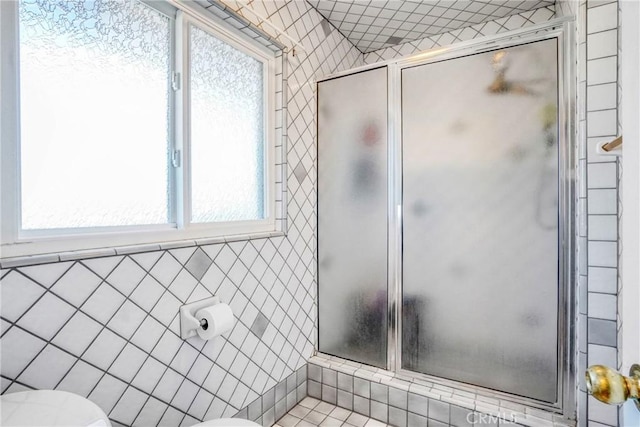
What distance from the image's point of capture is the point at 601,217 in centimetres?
120

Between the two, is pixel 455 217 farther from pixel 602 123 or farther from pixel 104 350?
pixel 104 350

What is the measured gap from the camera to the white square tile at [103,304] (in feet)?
3.14

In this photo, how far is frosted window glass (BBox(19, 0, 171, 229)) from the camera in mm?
919

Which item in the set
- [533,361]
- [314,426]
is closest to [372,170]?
[533,361]

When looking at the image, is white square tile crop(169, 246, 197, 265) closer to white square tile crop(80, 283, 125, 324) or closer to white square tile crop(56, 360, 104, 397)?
white square tile crop(80, 283, 125, 324)

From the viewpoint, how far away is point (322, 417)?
1685 millimetres

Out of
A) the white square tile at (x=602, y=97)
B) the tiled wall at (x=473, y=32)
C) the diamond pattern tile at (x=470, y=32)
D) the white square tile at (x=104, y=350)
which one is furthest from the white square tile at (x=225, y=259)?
the tiled wall at (x=473, y=32)

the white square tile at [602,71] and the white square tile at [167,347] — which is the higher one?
the white square tile at [602,71]

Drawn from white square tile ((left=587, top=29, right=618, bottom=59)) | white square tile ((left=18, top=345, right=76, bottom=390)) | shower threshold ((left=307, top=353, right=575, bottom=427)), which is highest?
white square tile ((left=587, top=29, right=618, bottom=59))

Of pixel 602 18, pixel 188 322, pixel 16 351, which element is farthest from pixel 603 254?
pixel 16 351

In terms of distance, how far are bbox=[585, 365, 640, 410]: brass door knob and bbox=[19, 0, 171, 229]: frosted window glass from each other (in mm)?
1298

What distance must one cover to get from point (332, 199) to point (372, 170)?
0.29m

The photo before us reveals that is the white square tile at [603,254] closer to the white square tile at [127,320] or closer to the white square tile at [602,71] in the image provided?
the white square tile at [602,71]

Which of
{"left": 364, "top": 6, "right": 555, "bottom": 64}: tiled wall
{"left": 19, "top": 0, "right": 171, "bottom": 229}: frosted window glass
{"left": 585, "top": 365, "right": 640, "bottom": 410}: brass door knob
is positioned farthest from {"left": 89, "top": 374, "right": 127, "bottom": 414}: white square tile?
{"left": 364, "top": 6, "right": 555, "bottom": 64}: tiled wall
